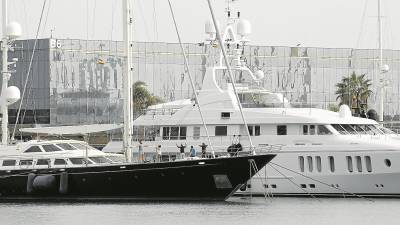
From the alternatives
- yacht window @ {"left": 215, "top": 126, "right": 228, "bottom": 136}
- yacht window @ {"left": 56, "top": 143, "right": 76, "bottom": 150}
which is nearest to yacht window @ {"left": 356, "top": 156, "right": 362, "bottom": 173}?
yacht window @ {"left": 215, "top": 126, "right": 228, "bottom": 136}

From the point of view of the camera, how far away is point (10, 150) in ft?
165

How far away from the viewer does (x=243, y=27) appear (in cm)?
5875

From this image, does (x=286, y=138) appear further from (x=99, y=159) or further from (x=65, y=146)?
(x=65, y=146)

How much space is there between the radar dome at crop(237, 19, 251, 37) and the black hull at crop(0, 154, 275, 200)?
12.9m

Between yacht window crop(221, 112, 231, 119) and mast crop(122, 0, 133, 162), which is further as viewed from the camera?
yacht window crop(221, 112, 231, 119)

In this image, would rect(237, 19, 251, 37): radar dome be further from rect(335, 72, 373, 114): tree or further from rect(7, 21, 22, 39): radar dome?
rect(335, 72, 373, 114): tree

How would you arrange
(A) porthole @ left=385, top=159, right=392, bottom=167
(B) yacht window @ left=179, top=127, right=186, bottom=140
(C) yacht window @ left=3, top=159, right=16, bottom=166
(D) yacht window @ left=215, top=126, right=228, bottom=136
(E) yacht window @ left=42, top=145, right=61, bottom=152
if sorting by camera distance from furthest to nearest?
(B) yacht window @ left=179, top=127, right=186, bottom=140, (D) yacht window @ left=215, top=126, right=228, bottom=136, (A) porthole @ left=385, top=159, right=392, bottom=167, (C) yacht window @ left=3, top=159, right=16, bottom=166, (E) yacht window @ left=42, top=145, right=61, bottom=152

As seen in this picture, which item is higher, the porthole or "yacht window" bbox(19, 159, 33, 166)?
"yacht window" bbox(19, 159, 33, 166)

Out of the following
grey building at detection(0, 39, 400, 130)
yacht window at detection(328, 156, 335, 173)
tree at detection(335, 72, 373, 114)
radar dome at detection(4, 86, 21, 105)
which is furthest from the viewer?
grey building at detection(0, 39, 400, 130)

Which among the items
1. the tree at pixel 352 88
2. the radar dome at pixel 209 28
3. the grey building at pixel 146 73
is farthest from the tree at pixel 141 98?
the radar dome at pixel 209 28

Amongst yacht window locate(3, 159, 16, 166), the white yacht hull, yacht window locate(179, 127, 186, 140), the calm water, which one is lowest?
the calm water

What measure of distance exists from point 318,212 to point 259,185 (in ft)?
28.9

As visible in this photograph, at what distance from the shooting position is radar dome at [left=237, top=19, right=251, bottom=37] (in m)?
58.7

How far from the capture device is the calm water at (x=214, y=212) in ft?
137
